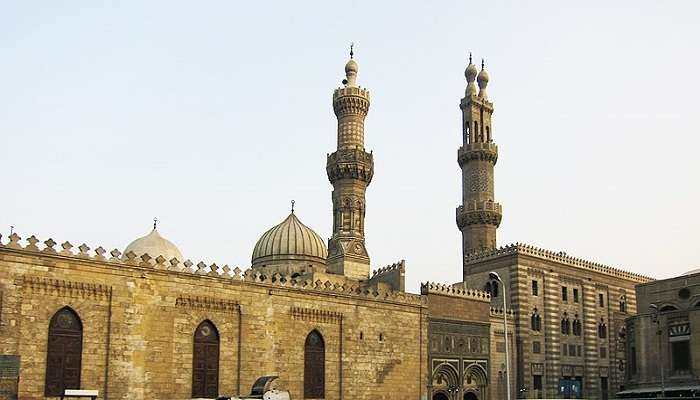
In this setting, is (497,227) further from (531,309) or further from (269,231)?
(269,231)

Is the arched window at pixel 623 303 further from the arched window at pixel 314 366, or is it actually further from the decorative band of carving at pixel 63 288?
the decorative band of carving at pixel 63 288

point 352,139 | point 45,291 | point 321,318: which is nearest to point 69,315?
point 45,291

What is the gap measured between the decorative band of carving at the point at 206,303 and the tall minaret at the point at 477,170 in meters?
25.1

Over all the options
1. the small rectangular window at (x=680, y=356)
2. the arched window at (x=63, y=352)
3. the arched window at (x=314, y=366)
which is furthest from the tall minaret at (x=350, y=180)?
the arched window at (x=63, y=352)

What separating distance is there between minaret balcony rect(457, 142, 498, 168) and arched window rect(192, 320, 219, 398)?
28.8 metres

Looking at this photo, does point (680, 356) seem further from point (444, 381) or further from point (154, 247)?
point (154, 247)

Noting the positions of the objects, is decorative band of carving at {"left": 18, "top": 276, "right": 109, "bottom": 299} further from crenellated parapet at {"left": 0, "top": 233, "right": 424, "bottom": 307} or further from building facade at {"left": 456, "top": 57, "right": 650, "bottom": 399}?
building facade at {"left": 456, "top": 57, "right": 650, "bottom": 399}

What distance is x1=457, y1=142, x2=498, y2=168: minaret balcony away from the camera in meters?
54.1

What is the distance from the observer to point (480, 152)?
54031mm

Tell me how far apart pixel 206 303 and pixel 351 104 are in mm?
23447

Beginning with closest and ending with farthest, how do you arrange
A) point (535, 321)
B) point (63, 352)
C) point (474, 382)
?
point (63, 352)
point (474, 382)
point (535, 321)

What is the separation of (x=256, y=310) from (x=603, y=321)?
2768 cm

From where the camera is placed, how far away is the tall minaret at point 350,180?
47.0 m

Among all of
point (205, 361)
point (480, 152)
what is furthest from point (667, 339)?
point (205, 361)
